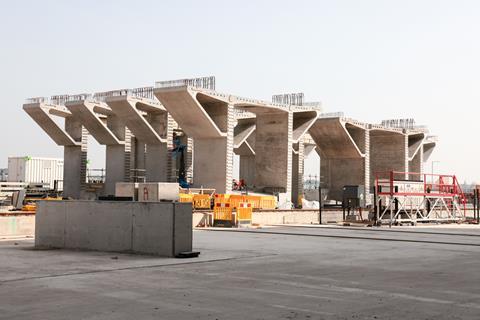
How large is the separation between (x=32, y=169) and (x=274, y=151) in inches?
1338

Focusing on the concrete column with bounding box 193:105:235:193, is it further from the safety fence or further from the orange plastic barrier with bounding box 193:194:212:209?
the orange plastic barrier with bounding box 193:194:212:209

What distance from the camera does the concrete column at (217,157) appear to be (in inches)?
2108

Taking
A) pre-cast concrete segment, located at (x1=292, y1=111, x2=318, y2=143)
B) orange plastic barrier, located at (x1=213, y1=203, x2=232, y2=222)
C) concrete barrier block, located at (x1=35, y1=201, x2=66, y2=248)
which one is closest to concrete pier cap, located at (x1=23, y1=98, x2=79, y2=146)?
pre-cast concrete segment, located at (x1=292, y1=111, x2=318, y2=143)

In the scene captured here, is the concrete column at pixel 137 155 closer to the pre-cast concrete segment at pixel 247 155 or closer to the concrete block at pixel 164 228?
the pre-cast concrete segment at pixel 247 155

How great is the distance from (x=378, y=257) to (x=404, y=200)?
21.0m

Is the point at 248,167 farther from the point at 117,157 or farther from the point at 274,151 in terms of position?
the point at 274,151

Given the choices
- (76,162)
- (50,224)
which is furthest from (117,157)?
(50,224)

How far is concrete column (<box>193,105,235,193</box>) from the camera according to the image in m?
53.5

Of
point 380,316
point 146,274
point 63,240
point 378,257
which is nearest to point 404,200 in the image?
point 378,257

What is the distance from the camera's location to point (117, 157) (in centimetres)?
7044

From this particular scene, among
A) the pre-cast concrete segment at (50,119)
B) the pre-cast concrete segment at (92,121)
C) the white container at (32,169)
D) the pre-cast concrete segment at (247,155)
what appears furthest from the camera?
the pre-cast concrete segment at (247,155)

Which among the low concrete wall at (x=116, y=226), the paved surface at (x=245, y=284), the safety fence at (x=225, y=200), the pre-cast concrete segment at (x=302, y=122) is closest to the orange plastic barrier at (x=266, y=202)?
the safety fence at (x=225, y=200)

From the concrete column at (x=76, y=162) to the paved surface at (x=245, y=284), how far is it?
56.7 metres

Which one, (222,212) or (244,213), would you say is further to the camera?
(244,213)
